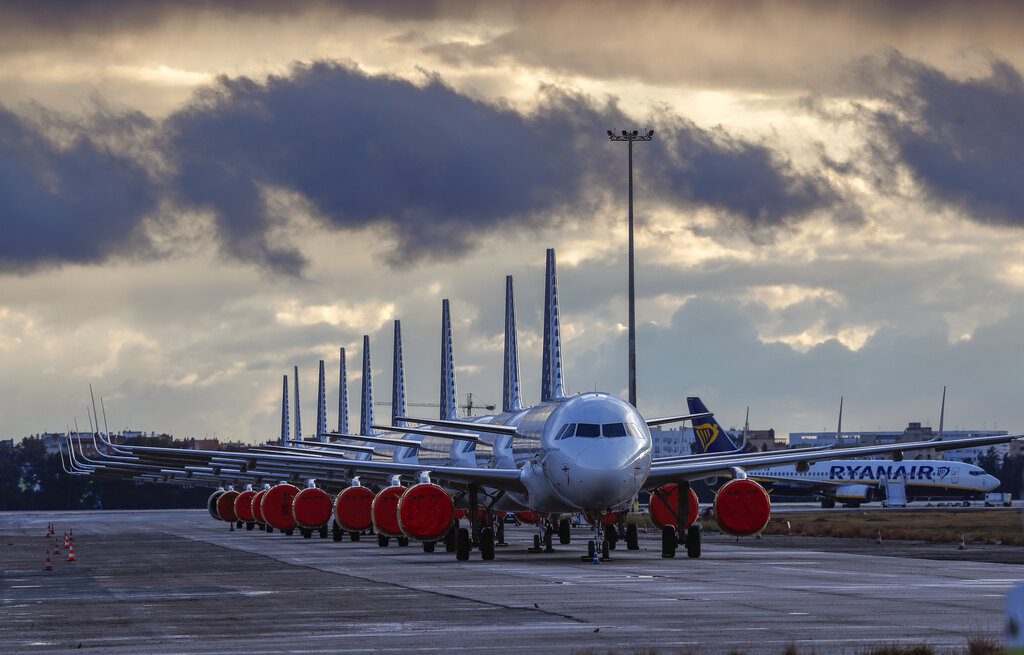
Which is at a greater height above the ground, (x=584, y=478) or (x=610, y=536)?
(x=584, y=478)

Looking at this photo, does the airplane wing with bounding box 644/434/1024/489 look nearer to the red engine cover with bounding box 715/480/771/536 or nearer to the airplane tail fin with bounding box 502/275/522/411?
the red engine cover with bounding box 715/480/771/536

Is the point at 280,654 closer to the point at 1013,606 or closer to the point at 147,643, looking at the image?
the point at 147,643

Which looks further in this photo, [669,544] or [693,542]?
[669,544]

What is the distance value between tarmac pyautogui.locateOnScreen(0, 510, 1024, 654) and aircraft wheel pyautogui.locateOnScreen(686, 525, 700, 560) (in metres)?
0.26

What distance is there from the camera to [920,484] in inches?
4759

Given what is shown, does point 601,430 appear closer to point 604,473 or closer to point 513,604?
point 604,473

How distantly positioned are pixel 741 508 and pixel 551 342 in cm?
2504

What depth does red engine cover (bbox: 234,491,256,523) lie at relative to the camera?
81625 millimetres

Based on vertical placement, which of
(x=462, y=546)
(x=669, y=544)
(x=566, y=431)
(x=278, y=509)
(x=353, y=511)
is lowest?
(x=462, y=546)

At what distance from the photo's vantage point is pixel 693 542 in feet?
125

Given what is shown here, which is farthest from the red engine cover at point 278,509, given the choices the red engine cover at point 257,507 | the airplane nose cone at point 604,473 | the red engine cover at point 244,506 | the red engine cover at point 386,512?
the airplane nose cone at point 604,473

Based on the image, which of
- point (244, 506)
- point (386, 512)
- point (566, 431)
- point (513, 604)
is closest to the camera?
point (513, 604)

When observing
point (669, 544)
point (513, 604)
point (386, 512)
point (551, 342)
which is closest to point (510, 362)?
point (551, 342)

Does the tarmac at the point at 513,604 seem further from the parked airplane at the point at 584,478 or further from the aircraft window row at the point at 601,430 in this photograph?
the aircraft window row at the point at 601,430
